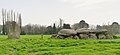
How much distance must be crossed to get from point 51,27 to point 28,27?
41.7 ft

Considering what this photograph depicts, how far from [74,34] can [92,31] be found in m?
3.31

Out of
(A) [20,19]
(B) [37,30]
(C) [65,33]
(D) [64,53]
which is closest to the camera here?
(D) [64,53]

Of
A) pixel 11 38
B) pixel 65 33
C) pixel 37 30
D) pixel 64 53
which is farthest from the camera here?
pixel 37 30

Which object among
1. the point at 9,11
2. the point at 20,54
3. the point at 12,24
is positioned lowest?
the point at 20,54

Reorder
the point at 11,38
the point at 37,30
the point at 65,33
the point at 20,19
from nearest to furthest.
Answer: the point at 11,38
the point at 65,33
the point at 20,19
the point at 37,30

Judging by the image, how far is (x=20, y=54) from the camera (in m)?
21.2

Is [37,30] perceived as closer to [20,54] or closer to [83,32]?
[83,32]

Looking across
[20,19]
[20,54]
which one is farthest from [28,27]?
[20,54]

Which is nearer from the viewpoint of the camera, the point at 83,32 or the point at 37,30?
the point at 83,32

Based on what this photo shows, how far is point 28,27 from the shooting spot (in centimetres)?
10556

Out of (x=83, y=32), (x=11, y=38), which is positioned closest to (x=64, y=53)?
(x=11, y=38)

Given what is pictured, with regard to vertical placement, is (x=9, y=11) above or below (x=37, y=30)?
above

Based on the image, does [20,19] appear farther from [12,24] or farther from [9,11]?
[12,24]

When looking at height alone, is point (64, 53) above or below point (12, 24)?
below
